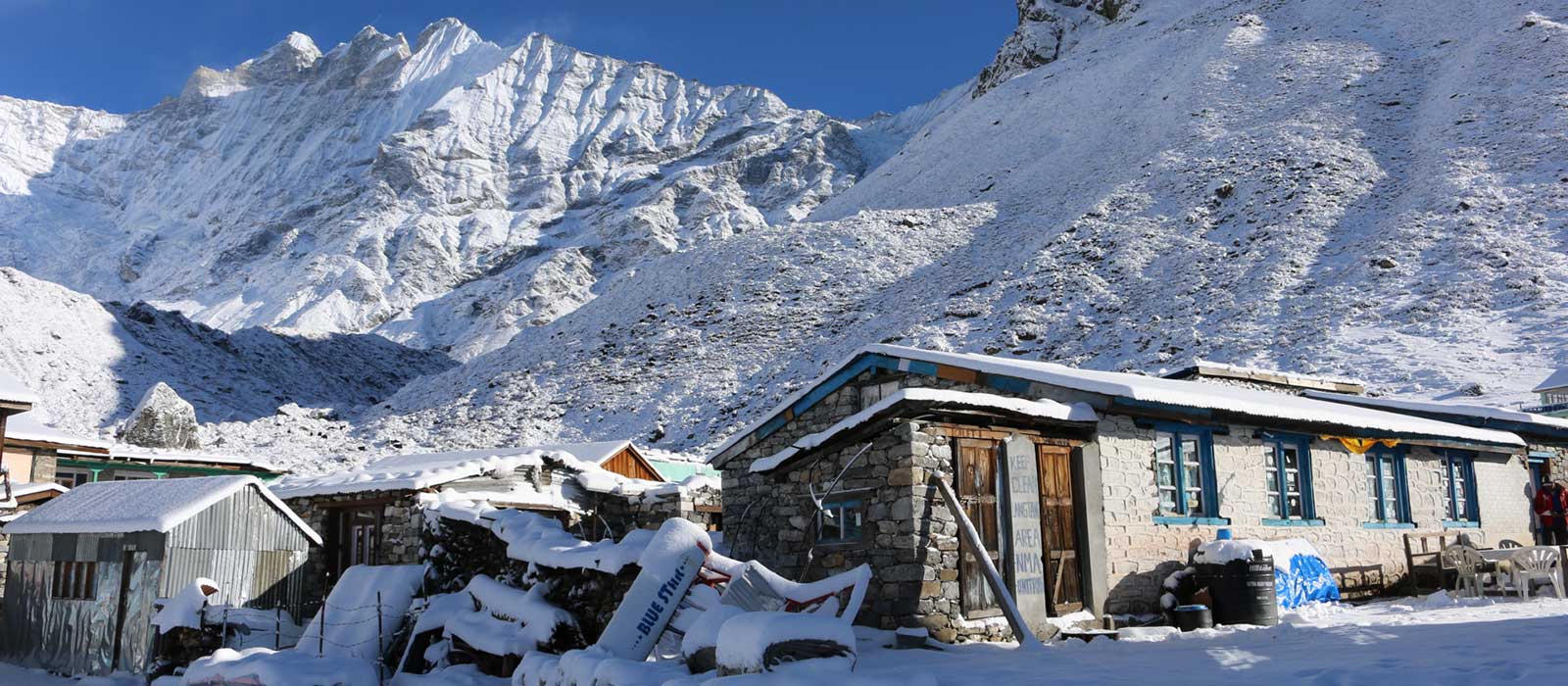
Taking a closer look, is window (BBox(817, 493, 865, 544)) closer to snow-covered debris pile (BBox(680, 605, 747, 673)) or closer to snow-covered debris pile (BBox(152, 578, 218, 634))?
snow-covered debris pile (BBox(680, 605, 747, 673))

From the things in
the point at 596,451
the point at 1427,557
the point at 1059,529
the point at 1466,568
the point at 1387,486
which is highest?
the point at 596,451

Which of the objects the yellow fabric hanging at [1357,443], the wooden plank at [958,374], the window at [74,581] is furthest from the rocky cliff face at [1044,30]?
the window at [74,581]

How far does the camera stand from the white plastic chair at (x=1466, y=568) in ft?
50.9

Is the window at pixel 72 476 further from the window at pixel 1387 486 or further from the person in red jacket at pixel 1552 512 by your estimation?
the person in red jacket at pixel 1552 512

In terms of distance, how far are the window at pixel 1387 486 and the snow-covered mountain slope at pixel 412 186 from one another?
274 ft

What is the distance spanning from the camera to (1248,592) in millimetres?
12812

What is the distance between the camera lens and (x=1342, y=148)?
5391 cm

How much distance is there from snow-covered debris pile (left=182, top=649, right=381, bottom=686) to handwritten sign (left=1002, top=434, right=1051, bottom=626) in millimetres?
7280

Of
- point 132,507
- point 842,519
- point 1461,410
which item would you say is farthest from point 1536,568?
point 132,507

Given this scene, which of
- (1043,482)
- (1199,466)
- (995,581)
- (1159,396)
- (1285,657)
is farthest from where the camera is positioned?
(1199,466)

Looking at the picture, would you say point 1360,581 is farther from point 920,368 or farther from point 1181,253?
point 1181,253

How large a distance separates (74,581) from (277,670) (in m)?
7.26

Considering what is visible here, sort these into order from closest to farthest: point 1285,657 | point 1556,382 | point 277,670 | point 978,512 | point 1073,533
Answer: point 1285,657 < point 277,670 < point 978,512 < point 1073,533 < point 1556,382

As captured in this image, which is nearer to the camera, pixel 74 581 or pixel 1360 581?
pixel 74 581
